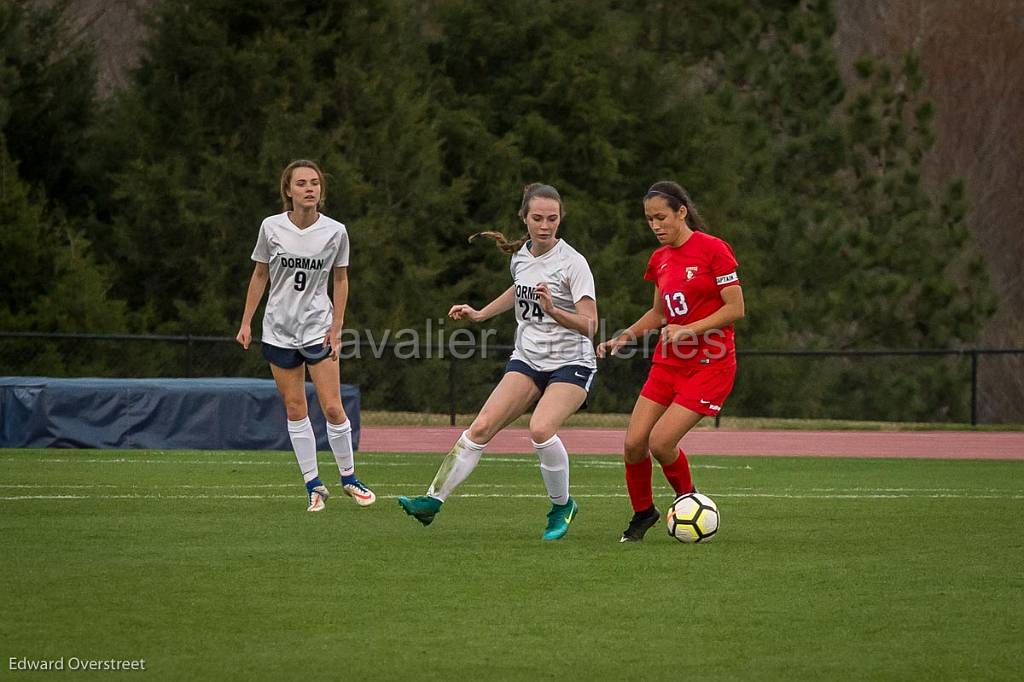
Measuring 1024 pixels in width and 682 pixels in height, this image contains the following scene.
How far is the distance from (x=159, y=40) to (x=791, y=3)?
1533 centimetres

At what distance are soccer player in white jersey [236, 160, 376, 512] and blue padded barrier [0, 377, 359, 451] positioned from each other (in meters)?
6.90

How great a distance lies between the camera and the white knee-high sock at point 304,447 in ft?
35.8

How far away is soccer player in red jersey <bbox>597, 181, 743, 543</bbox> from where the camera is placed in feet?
29.6

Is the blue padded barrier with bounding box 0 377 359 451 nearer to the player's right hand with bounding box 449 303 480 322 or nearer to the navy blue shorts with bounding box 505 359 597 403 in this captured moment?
the player's right hand with bounding box 449 303 480 322

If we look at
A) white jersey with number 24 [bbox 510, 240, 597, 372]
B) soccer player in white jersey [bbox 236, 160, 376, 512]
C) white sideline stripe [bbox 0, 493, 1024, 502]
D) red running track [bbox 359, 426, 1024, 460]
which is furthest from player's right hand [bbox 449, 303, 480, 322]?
red running track [bbox 359, 426, 1024, 460]

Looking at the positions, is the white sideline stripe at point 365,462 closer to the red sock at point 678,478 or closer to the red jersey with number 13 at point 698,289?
the red sock at point 678,478

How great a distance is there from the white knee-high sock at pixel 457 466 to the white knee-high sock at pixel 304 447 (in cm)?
175

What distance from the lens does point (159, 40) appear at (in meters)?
35.7

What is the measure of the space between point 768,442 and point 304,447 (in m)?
12.9

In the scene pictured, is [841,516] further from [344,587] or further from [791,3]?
[791,3]

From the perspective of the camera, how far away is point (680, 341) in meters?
9.13

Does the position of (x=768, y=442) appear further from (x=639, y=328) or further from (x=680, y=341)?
(x=680, y=341)

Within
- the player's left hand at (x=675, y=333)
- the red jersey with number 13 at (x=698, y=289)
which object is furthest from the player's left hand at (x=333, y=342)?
the player's left hand at (x=675, y=333)

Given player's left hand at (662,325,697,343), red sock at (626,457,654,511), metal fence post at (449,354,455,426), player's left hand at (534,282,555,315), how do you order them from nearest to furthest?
player's left hand at (662,325,697,343) < player's left hand at (534,282,555,315) < red sock at (626,457,654,511) < metal fence post at (449,354,455,426)
